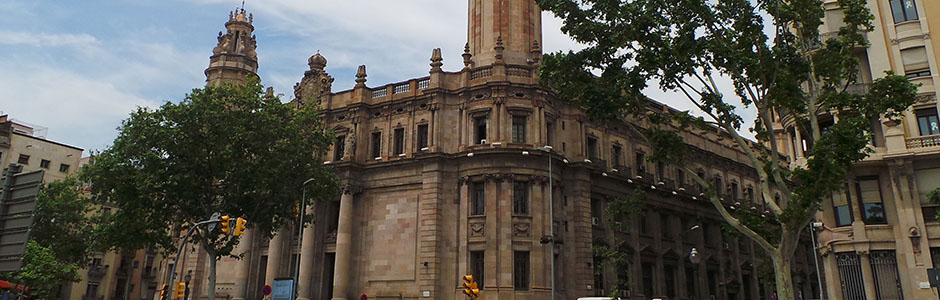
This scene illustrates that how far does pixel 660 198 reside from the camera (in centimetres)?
4750

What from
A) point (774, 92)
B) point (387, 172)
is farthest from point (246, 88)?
point (774, 92)

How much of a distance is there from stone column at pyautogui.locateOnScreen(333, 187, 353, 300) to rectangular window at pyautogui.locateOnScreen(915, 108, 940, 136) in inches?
1218

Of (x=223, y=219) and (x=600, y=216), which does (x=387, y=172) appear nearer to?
(x=600, y=216)

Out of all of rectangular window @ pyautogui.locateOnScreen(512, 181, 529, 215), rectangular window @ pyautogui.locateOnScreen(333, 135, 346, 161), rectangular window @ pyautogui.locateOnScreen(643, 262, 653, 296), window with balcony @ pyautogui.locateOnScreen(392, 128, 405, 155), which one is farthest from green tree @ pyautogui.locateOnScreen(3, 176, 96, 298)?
rectangular window @ pyautogui.locateOnScreen(643, 262, 653, 296)

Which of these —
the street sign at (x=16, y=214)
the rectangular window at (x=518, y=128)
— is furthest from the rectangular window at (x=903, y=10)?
the street sign at (x=16, y=214)

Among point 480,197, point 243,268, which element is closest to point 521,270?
point 480,197

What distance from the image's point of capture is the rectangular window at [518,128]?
3878 cm

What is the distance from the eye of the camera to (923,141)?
2731cm

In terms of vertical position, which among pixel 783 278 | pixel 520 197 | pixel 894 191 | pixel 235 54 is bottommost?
pixel 783 278

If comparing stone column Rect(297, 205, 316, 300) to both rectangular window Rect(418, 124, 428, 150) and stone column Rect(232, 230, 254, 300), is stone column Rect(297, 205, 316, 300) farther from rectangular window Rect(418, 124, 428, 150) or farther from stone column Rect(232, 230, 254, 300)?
rectangular window Rect(418, 124, 428, 150)

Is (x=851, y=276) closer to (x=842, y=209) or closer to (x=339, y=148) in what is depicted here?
(x=842, y=209)

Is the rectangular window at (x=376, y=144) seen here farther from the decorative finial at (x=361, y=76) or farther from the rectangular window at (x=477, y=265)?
the rectangular window at (x=477, y=265)

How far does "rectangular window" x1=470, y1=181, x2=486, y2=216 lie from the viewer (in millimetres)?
37938

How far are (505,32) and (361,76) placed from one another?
10.6 metres
